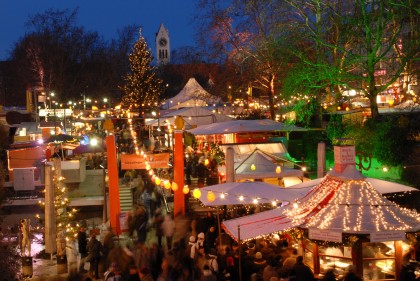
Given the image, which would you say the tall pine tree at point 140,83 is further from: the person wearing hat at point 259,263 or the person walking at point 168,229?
the person wearing hat at point 259,263

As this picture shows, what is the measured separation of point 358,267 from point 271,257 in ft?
5.57

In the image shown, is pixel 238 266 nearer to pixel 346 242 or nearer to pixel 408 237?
pixel 346 242

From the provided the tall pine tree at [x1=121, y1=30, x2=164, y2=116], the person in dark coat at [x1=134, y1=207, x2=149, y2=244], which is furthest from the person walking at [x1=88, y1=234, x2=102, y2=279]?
the tall pine tree at [x1=121, y1=30, x2=164, y2=116]

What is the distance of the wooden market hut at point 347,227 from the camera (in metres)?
9.59

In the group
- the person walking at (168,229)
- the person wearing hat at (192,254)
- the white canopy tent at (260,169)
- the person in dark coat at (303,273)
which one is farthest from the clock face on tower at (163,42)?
the person in dark coat at (303,273)

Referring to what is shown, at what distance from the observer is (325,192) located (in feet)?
35.4

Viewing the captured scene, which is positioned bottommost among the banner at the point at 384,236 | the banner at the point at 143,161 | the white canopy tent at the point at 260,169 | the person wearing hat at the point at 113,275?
the person wearing hat at the point at 113,275

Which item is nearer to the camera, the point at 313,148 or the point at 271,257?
the point at 271,257

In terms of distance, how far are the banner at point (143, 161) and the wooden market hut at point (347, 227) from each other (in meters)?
6.31

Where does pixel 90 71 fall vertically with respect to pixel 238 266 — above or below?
above

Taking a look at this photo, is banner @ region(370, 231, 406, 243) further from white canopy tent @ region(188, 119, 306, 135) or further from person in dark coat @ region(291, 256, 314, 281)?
white canopy tent @ region(188, 119, 306, 135)

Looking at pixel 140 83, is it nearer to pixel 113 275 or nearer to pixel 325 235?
pixel 113 275

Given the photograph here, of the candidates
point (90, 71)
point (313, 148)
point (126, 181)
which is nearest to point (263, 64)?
point (313, 148)

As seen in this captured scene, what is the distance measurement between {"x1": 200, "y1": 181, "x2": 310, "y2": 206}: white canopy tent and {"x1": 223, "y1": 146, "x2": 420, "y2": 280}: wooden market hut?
1508 millimetres
